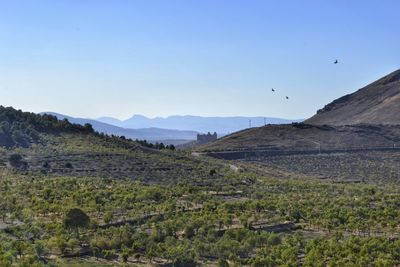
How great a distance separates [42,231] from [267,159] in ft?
192

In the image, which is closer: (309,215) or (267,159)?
(309,215)

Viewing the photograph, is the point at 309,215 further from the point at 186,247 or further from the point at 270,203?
the point at 186,247

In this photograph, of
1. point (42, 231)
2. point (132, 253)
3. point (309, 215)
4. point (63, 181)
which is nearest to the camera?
point (132, 253)

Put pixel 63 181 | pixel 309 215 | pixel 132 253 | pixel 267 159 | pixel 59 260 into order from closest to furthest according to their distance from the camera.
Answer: pixel 59 260
pixel 132 253
pixel 309 215
pixel 63 181
pixel 267 159

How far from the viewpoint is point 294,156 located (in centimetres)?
8638

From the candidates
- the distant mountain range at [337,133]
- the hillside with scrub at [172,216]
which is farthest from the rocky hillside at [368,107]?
the hillside with scrub at [172,216]

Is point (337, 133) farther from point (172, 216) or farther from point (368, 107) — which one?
point (172, 216)

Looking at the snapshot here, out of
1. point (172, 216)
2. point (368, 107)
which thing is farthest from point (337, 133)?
point (172, 216)

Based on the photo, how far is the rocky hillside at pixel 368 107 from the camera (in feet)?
435

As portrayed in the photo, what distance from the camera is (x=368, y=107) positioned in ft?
478

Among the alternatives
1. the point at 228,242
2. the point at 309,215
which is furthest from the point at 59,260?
the point at 309,215

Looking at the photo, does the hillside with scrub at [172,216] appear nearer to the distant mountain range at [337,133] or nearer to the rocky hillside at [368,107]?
the distant mountain range at [337,133]

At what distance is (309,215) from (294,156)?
5202 centimetres

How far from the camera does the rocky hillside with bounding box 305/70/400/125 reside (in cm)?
13264
